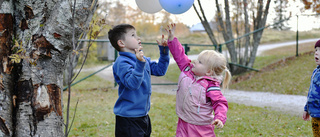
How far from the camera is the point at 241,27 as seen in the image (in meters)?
12.4

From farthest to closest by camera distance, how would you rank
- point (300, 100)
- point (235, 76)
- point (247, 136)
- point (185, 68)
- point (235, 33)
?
point (235, 33) < point (235, 76) < point (300, 100) < point (247, 136) < point (185, 68)

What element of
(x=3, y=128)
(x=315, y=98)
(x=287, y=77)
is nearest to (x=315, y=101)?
(x=315, y=98)

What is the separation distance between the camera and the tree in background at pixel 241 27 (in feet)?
37.5

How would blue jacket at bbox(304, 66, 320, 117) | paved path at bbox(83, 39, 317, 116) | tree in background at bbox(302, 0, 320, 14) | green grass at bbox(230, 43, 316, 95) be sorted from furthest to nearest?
1. tree in background at bbox(302, 0, 320, 14)
2. green grass at bbox(230, 43, 316, 95)
3. paved path at bbox(83, 39, 317, 116)
4. blue jacket at bbox(304, 66, 320, 117)

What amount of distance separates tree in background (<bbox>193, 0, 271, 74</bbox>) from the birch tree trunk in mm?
9180

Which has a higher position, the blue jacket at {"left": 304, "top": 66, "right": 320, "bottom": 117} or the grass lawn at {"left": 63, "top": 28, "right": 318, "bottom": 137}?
the blue jacket at {"left": 304, "top": 66, "right": 320, "bottom": 117}

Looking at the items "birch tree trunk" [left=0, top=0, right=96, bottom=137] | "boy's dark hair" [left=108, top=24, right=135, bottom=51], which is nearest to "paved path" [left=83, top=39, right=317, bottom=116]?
"boy's dark hair" [left=108, top=24, right=135, bottom=51]

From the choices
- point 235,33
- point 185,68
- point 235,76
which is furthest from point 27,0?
point 235,33

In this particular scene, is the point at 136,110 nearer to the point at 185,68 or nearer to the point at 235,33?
the point at 185,68

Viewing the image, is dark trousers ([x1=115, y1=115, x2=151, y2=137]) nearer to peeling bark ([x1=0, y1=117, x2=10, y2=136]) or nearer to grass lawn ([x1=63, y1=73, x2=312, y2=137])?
peeling bark ([x1=0, y1=117, x2=10, y2=136])

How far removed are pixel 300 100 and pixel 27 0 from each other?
715 centimetres

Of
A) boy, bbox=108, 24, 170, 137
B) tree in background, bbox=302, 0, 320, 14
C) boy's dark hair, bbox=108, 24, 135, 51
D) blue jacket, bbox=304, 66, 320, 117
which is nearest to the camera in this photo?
boy, bbox=108, 24, 170, 137

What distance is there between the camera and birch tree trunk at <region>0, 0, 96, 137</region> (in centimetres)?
236

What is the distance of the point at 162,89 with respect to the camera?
34.8 ft
